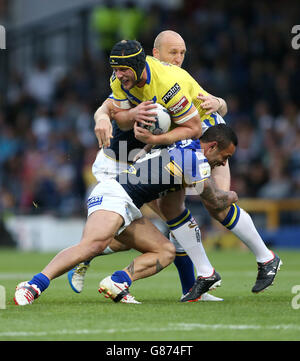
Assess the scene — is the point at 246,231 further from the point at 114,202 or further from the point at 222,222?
the point at 114,202

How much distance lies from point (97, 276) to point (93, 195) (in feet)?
11.3

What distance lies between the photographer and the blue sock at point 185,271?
24.4 ft

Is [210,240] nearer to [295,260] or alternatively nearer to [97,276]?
[295,260]

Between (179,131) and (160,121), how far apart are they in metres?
0.19

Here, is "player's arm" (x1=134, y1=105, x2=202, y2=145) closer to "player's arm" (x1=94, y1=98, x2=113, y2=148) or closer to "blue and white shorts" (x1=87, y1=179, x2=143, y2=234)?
"player's arm" (x1=94, y1=98, x2=113, y2=148)

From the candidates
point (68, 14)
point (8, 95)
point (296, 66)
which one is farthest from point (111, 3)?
point (296, 66)

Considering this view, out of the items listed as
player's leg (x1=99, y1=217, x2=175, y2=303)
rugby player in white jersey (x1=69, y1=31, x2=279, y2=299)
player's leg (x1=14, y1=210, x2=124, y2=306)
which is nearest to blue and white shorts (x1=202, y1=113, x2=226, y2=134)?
rugby player in white jersey (x1=69, y1=31, x2=279, y2=299)

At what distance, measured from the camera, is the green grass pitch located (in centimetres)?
505

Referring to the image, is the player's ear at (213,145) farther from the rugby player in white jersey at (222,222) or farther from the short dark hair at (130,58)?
the short dark hair at (130,58)

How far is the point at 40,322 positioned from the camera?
5562mm

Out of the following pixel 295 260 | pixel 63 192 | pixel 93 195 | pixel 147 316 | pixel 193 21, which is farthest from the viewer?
pixel 193 21

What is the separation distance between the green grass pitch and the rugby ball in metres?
1.37

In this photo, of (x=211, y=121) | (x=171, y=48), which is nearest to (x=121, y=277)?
(x=211, y=121)

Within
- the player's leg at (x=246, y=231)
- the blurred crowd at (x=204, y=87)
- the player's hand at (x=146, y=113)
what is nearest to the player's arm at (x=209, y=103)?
the player's hand at (x=146, y=113)
